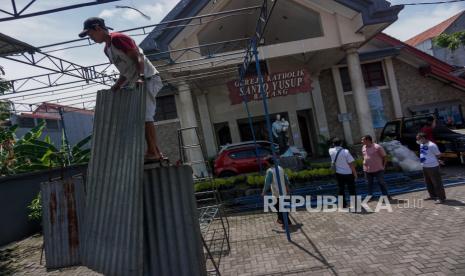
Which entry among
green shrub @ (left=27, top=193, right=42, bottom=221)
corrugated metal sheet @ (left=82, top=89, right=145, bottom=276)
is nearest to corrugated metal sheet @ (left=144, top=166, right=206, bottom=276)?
corrugated metal sheet @ (left=82, top=89, right=145, bottom=276)

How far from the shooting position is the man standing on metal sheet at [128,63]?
3.45 meters

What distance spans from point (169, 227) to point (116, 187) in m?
0.61

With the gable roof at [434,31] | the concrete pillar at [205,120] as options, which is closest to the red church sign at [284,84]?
the concrete pillar at [205,120]

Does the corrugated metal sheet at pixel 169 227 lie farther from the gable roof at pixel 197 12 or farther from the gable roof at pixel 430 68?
the gable roof at pixel 430 68

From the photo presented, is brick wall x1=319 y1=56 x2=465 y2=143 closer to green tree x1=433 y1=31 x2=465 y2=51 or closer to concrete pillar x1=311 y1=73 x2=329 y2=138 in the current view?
concrete pillar x1=311 y1=73 x2=329 y2=138

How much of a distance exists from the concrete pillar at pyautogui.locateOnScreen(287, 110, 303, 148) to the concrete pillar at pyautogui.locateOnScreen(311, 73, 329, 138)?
1.08 meters

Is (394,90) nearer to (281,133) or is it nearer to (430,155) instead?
(281,133)

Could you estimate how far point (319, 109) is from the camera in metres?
18.5

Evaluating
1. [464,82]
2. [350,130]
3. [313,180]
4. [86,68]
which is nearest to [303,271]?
[313,180]

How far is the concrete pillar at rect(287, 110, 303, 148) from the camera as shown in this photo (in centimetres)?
1847

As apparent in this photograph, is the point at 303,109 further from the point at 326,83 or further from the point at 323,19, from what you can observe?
the point at 323,19

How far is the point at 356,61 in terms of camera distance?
14.2 m

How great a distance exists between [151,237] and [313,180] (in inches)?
326

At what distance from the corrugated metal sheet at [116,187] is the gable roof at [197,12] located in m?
9.86
